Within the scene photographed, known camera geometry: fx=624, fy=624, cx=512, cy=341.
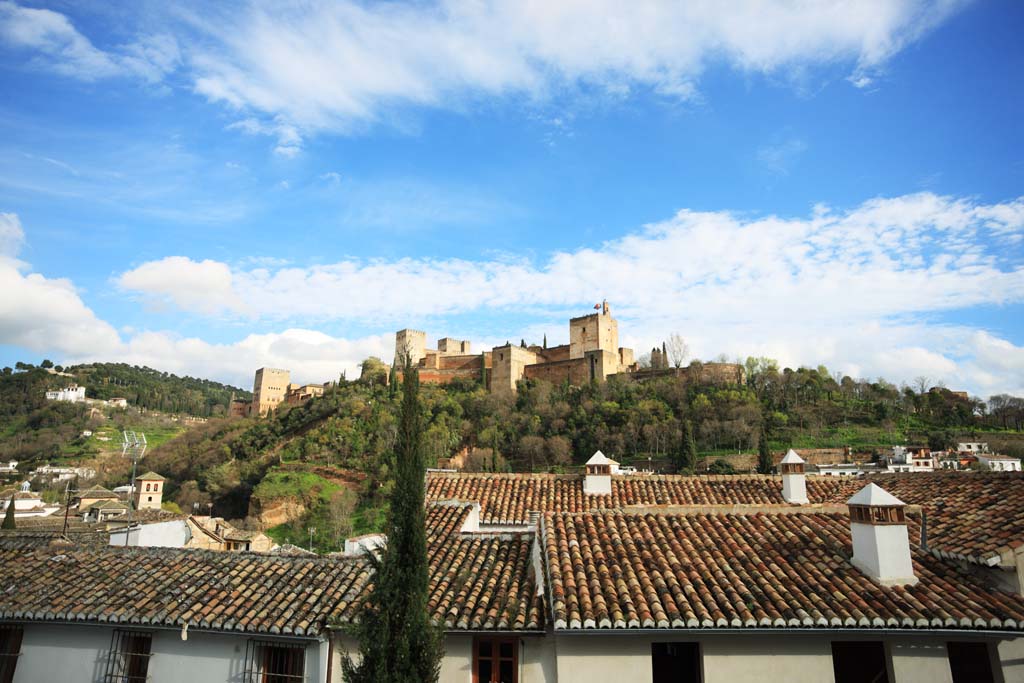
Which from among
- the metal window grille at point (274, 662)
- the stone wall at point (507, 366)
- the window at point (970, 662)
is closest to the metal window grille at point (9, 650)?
the metal window grille at point (274, 662)

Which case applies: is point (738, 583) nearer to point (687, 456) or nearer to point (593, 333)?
point (687, 456)

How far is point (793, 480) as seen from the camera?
11.8 m

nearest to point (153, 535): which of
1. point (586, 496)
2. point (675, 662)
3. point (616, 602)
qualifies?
point (586, 496)

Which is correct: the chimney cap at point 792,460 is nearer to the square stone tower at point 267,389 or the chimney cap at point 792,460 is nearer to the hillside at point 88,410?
the hillside at point 88,410

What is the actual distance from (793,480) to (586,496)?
3.92m

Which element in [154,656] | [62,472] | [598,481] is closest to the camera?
[154,656]

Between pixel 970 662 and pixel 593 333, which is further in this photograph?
pixel 593 333

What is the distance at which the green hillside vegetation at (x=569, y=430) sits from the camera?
48.6m

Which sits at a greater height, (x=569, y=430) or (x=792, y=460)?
(x=569, y=430)

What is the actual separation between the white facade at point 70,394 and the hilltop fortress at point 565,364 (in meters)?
51.9

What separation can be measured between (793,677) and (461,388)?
69072 millimetres

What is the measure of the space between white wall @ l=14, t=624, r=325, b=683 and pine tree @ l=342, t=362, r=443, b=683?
1.84 m

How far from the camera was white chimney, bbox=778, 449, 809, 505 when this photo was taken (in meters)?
11.7

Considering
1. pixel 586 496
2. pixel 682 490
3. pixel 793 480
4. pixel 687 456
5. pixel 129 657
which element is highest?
pixel 687 456
